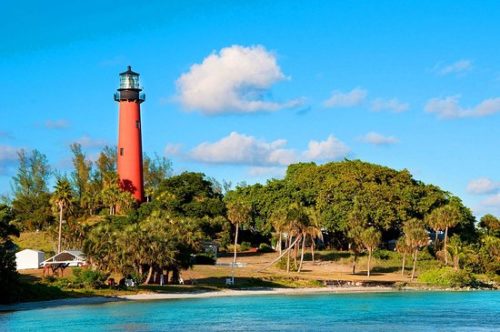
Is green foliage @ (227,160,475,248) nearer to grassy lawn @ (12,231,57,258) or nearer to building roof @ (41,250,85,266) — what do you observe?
grassy lawn @ (12,231,57,258)

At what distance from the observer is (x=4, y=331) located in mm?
48281

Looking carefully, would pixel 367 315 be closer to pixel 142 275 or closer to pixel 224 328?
pixel 224 328

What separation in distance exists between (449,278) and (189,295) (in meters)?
32.4

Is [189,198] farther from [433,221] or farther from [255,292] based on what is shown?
[255,292]

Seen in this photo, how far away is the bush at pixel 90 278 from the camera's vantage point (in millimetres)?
71688

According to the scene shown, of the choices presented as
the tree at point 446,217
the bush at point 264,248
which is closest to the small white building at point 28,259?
the bush at point 264,248

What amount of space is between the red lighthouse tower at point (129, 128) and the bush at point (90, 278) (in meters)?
32.6

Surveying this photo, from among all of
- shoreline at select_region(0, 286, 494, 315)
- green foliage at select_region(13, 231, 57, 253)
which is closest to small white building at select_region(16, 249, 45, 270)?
green foliage at select_region(13, 231, 57, 253)

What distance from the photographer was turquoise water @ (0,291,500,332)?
52.6 metres

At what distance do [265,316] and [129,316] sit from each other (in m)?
9.67

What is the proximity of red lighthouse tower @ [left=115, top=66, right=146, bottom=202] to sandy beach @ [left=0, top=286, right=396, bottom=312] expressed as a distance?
2948 cm

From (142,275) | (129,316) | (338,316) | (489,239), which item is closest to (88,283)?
(142,275)

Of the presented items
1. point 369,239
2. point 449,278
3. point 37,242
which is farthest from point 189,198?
point 449,278

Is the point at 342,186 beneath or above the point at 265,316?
above
